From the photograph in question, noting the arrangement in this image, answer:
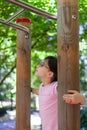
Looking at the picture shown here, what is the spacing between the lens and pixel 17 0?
2.05m

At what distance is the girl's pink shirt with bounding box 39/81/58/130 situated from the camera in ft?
8.50

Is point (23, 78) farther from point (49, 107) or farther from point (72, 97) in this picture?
point (72, 97)

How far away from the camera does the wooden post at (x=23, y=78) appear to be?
3339 mm

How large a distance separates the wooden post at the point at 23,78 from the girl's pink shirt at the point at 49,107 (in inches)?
25.3

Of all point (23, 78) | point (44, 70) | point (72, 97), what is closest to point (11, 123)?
point (23, 78)

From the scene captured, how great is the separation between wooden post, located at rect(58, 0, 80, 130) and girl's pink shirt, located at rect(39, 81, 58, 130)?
0.56 metres

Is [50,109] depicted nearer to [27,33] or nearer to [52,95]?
[52,95]

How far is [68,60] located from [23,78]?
142 centimetres

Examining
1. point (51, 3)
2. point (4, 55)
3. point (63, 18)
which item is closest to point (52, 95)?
point (63, 18)

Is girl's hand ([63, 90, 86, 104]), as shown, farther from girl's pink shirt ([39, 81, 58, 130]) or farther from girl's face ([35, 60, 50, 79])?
girl's face ([35, 60, 50, 79])

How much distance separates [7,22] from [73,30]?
2.64 ft

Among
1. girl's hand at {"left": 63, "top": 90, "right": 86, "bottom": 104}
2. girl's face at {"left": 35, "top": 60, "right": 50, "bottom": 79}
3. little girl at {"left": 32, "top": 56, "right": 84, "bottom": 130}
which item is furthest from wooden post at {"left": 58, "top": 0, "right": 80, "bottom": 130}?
girl's face at {"left": 35, "top": 60, "right": 50, "bottom": 79}

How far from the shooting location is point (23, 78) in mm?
3355

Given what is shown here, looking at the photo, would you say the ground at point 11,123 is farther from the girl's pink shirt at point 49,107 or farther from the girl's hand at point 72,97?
the girl's hand at point 72,97
